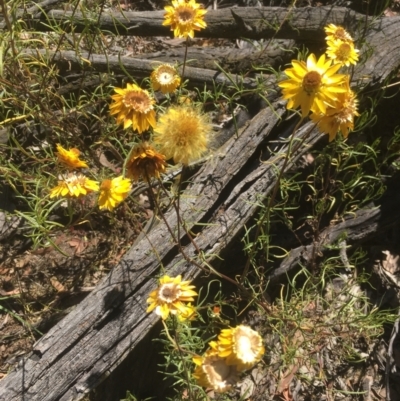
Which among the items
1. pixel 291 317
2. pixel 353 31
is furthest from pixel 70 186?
pixel 353 31

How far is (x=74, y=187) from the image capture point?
88.6 inches

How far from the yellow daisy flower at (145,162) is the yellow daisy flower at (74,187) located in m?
0.40

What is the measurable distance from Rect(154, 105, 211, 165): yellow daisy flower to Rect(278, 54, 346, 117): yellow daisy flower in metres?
0.39

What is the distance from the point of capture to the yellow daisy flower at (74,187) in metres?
2.23

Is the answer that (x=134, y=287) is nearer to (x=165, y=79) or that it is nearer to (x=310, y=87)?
(x=165, y=79)

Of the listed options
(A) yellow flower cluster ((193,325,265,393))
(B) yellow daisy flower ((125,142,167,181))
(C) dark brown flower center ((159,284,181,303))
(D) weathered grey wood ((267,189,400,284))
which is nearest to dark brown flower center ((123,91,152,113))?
(B) yellow daisy flower ((125,142,167,181))

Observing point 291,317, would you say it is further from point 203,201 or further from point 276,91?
point 276,91

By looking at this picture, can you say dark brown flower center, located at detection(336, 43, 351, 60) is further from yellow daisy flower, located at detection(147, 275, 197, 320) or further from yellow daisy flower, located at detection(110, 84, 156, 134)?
yellow daisy flower, located at detection(147, 275, 197, 320)

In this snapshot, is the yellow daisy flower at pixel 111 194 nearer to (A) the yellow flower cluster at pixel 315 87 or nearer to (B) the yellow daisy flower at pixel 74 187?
(B) the yellow daisy flower at pixel 74 187

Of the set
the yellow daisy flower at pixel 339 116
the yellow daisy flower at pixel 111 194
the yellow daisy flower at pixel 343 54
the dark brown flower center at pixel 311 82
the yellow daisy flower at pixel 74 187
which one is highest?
the dark brown flower center at pixel 311 82

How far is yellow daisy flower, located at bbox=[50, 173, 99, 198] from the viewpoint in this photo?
88.0 inches

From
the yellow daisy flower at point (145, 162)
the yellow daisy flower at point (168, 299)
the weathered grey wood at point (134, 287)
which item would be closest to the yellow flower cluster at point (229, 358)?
the yellow daisy flower at point (168, 299)

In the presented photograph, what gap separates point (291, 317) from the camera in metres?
2.53

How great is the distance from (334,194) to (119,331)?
1.42 m
